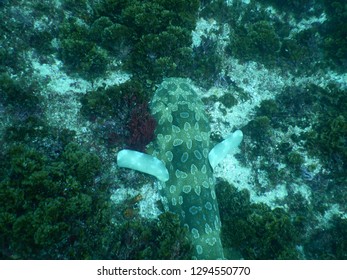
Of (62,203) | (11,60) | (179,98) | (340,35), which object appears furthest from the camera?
(340,35)

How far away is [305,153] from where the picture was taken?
8375mm

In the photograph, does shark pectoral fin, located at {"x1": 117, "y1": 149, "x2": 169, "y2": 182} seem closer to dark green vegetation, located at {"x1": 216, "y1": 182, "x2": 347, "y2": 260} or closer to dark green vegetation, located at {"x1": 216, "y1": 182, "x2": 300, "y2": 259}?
dark green vegetation, located at {"x1": 216, "y1": 182, "x2": 347, "y2": 260}

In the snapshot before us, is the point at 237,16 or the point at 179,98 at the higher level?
the point at 237,16

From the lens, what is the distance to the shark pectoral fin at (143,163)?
6730 mm

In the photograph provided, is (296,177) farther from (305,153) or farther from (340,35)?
(340,35)

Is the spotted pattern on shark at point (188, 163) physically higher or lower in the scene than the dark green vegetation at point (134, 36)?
lower

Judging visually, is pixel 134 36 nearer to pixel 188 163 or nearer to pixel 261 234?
pixel 188 163

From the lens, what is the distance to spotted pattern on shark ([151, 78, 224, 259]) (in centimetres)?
638

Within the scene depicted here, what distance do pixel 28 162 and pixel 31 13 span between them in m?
4.99

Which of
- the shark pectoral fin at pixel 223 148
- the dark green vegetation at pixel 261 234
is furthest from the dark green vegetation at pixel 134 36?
the dark green vegetation at pixel 261 234

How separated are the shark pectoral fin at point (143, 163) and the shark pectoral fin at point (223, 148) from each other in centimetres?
140

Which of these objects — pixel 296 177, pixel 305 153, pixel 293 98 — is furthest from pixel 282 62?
pixel 296 177

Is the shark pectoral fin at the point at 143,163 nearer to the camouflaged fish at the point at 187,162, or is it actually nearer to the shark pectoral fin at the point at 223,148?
the camouflaged fish at the point at 187,162

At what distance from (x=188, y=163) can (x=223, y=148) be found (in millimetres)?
1255
